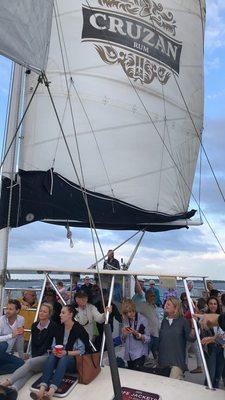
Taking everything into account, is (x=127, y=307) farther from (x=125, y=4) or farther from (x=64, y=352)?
(x=125, y=4)

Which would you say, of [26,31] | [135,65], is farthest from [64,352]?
[135,65]

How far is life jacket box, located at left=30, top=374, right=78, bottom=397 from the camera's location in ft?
17.5

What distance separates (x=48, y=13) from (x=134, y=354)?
4661mm

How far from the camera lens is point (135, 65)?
10.6m

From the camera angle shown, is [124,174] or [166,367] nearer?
[166,367]

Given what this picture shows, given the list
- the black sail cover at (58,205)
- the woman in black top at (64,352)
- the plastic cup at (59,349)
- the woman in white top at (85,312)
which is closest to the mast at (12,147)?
the black sail cover at (58,205)

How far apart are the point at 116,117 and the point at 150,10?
3.21 metres

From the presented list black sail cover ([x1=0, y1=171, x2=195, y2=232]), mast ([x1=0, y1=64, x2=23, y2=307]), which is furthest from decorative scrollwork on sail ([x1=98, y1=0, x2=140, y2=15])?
black sail cover ([x1=0, y1=171, x2=195, y2=232])

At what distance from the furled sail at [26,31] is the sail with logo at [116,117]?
3.57m

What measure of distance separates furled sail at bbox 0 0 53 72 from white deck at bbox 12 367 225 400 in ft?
12.6

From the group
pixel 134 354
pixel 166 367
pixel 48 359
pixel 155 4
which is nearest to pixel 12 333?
pixel 48 359

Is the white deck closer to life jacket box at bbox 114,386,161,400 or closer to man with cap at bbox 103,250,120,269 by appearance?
life jacket box at bbox 114,386,161,400

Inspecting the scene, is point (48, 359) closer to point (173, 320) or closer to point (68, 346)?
point (68, 346)

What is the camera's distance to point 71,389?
543 centimetres
